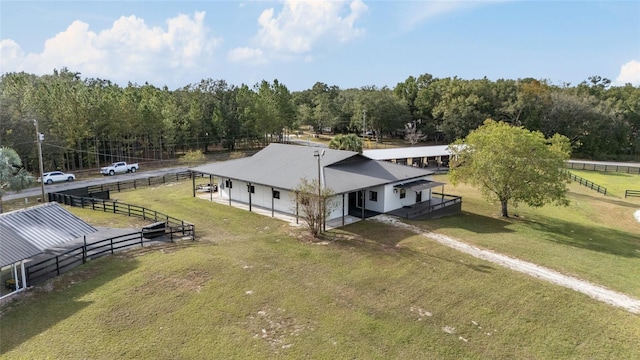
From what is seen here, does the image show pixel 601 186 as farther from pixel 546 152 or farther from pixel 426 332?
Answer: pixel 426 332

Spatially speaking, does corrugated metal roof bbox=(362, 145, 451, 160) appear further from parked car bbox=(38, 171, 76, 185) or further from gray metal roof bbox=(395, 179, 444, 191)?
parked car bbox=(38, 171, 76, 185)

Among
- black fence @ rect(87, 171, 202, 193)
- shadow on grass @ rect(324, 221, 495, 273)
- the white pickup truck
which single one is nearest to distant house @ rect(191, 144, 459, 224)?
shadow on grass @ rect(324, 221, 495, 273)

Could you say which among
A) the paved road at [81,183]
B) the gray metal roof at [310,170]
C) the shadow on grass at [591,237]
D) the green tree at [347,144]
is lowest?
the shadow on grass at [591,237]

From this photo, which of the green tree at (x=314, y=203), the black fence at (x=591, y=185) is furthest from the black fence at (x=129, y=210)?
the black fence at (x=591, y=185)

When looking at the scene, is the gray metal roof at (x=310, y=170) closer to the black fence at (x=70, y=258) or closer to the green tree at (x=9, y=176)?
the black fence at (x=70, y=258)

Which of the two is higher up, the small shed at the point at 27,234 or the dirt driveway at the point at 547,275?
the small shed at the point at 27,234

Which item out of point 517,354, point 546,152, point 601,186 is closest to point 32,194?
point 517,354
